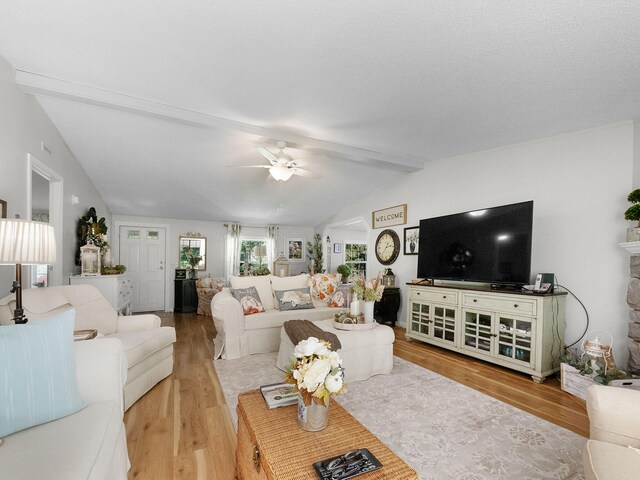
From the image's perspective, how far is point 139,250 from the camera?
6.71m

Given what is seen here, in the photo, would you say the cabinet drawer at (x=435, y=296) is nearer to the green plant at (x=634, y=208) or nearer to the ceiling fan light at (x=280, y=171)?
the green plant at (x=634, y=208)

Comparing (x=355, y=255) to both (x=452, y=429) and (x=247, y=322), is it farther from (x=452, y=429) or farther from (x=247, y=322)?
(x=452, y=429)

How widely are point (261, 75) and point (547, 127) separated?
9.65 feet

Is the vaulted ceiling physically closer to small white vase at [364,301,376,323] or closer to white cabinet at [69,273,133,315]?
white cabinet at [69,273,133,315]

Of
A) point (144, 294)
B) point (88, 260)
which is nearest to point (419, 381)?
point (88, 260)

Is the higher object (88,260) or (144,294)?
(88,260)

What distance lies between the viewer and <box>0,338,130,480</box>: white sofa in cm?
102

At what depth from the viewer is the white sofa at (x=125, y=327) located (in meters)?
2.32

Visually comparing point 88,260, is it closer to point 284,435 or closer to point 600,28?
point 284,435

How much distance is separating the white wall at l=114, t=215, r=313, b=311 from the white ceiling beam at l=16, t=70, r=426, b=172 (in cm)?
436

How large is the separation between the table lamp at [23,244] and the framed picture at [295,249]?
268 inches

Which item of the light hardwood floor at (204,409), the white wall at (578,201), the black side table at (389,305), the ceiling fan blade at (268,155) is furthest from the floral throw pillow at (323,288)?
the white wall at (578,201)

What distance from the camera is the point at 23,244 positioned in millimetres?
1592

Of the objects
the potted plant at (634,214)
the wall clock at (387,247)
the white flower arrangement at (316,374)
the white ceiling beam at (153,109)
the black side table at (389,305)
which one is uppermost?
the white ceiling beam at (153,109)
